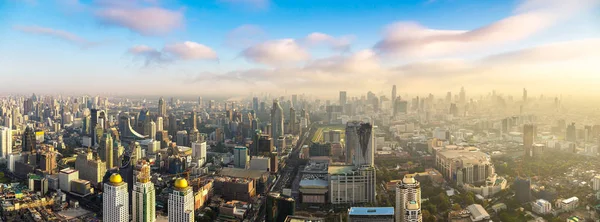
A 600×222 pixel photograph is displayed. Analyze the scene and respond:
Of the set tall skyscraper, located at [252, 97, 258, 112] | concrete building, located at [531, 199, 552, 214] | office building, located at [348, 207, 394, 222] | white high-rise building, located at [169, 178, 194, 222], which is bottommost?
concrete building, located at [531, 199, 552, 214]

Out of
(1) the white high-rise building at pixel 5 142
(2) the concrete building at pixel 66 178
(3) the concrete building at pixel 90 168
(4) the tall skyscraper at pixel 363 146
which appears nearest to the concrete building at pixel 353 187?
(4) the tall skyscraper at pixel 363 146

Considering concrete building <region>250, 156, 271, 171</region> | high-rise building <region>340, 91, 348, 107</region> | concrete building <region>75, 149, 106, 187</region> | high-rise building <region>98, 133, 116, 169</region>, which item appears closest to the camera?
concrete building <region>75, 149, 106, 187</region>

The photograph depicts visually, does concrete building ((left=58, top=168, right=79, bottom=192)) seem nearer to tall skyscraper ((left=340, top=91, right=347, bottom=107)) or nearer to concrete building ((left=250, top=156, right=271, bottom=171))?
concrete building ((left=250, top=156, right=271, bottom=171))

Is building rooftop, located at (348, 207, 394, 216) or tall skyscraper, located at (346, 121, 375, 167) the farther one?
tall skyscraper, located at (346, 121, 375, 167)

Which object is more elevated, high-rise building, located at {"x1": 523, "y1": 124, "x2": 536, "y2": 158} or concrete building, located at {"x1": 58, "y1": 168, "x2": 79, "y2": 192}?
high-rise building, located at {"x1": 523, "y1": 124, "x2": 536, "y2": 158}

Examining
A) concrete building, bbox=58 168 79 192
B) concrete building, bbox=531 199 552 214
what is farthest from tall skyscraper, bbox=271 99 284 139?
concrete building, bbox=531 199 552 214

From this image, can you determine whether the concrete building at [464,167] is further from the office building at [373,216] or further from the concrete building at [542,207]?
the office building at [373,216]

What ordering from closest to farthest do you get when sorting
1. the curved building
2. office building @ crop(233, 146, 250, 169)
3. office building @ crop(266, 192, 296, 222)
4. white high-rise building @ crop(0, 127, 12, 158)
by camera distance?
1. office building @ crop(266, 192, 296, 222)
2. office building @ crop(233, 146, 250, 169)
3. white high-rise building @ crop(0, 127, 12, 158)
4. the curved building

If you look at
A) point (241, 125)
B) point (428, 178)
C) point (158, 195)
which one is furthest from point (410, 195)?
point (241, 125)
